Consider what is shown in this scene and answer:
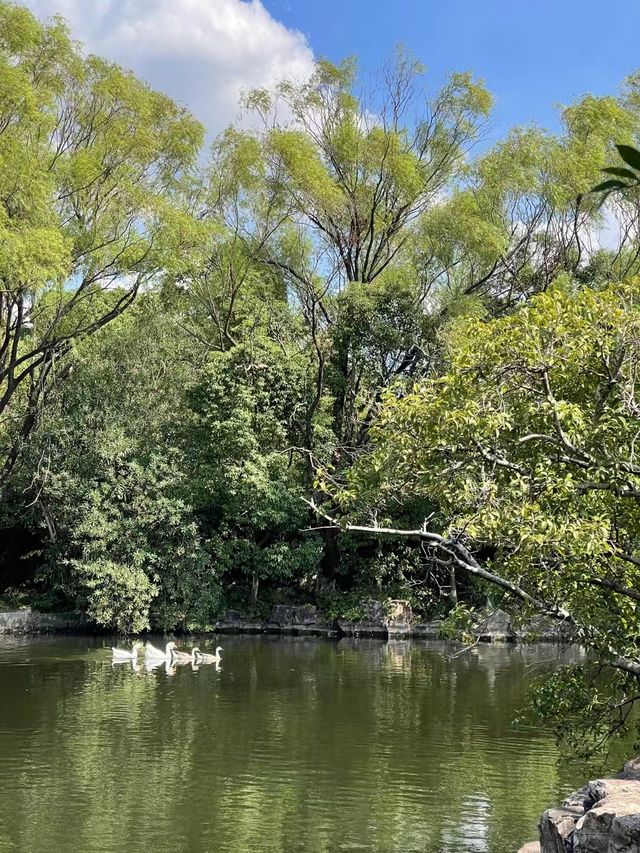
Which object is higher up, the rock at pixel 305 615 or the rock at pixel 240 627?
the rock at pixel 305 615

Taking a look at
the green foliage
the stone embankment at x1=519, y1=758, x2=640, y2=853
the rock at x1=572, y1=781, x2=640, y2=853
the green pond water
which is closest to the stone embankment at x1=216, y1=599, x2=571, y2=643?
the green pond water

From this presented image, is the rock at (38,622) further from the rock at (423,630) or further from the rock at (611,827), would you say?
the rock at (611,827)

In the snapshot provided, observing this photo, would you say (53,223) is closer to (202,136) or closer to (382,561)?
(202,136)

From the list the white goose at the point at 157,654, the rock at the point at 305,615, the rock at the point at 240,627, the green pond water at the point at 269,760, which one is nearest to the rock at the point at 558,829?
the green pond water at the point at 269,760

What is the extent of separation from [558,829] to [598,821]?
2.10 feet

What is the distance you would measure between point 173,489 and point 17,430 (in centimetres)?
467

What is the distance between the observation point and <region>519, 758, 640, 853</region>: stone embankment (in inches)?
187

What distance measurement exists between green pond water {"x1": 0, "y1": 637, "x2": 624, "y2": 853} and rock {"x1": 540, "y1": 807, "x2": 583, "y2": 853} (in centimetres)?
196

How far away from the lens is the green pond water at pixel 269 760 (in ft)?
26.2

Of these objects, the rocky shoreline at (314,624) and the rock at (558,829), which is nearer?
the rock at (558,829)

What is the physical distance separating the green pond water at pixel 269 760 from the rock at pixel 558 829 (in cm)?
196

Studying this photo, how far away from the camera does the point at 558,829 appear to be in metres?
5.55

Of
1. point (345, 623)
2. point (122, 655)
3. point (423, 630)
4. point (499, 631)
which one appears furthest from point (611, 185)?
point (345, 623)

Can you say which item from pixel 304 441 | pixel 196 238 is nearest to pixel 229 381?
pixel 304 441
